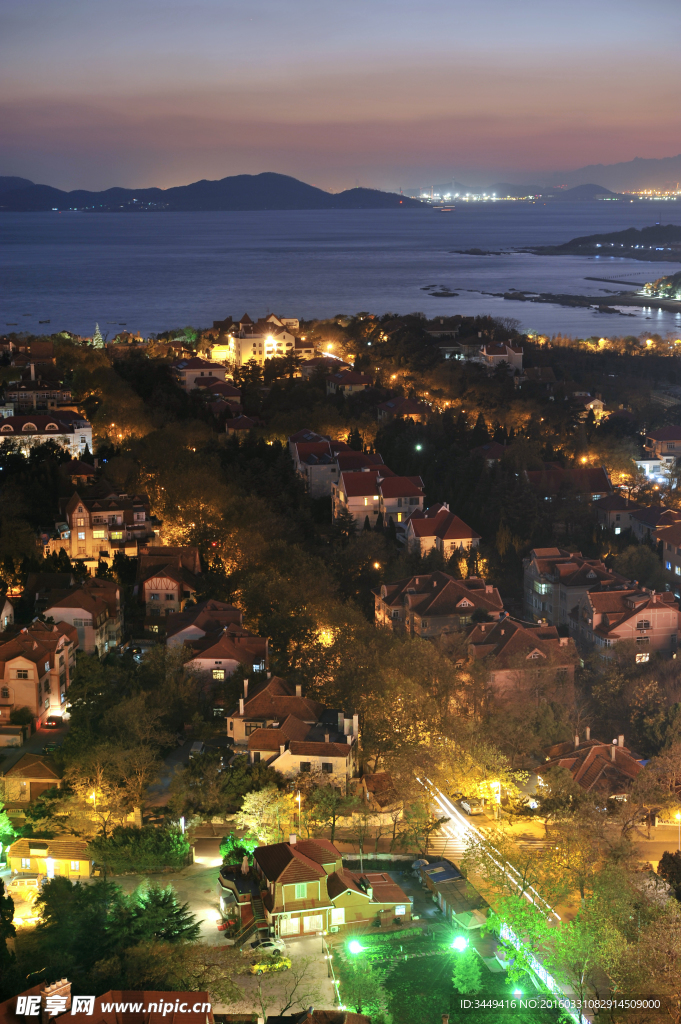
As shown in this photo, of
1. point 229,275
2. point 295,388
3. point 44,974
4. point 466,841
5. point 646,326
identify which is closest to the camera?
point 44,974

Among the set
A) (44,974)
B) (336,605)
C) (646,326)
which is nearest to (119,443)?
(336,605)

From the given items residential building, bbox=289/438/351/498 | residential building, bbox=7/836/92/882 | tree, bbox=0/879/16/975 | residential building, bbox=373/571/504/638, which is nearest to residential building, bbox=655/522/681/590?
residential building, bbox=373/571/504/638

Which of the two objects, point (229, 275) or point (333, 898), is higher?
point (229, 275)

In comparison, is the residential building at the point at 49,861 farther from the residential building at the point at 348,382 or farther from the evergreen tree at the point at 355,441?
the residential building at the point at 348,382

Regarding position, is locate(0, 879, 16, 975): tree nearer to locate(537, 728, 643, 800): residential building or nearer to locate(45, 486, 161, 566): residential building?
locate(537, 728, 643, 800): residential building

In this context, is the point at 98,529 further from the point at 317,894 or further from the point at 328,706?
the point at 317,894

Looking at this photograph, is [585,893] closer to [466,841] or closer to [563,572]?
[466,841]
